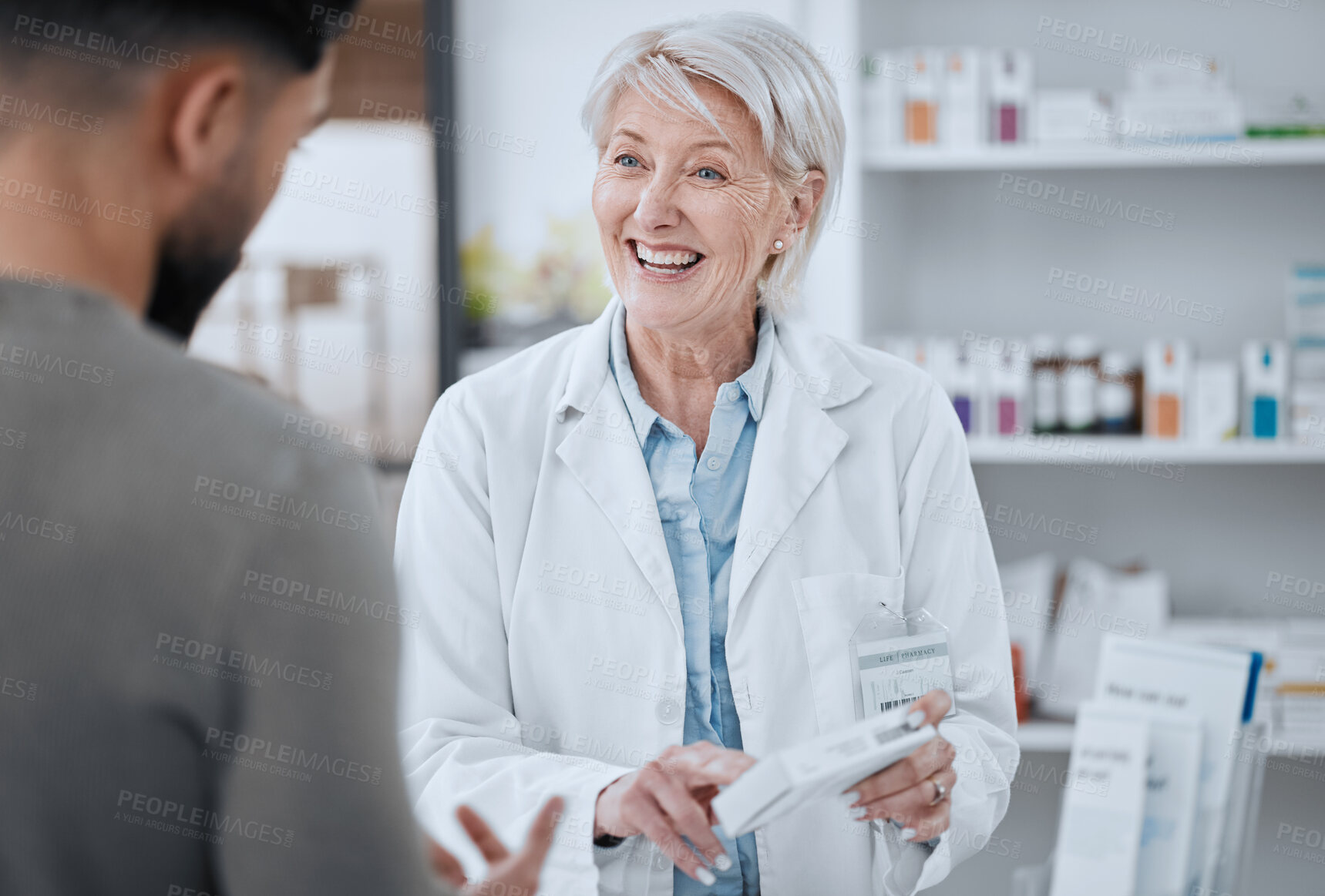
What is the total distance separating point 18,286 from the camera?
545 mm

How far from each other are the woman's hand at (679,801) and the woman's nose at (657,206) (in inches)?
27.3

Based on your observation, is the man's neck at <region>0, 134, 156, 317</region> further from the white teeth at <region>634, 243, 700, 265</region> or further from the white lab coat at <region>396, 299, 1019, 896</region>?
the white teeth at <region>634, 243, 700, 265</region>

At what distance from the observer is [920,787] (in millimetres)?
1291

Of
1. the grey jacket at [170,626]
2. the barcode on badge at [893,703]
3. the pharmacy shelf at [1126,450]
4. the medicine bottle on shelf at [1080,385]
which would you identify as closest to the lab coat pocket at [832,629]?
the barcode on badge at [893,703]

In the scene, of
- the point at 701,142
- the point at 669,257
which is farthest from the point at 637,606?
the point at 701,142

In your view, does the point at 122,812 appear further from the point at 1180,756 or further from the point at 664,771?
the point at 1180,756

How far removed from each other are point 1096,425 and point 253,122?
231 cm

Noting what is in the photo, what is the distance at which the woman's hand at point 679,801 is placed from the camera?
3.82 ft

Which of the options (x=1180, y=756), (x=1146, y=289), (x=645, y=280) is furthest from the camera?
(x=1146, y=289)

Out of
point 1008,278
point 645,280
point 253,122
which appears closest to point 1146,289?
point 1008,278

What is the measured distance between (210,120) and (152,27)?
0.05 meters

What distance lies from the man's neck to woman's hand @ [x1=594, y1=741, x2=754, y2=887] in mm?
803

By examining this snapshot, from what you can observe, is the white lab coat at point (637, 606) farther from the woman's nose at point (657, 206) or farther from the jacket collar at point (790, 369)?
the woman's nose at point (657, 206)

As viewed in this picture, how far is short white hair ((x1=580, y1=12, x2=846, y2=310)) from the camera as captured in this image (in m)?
1.48
